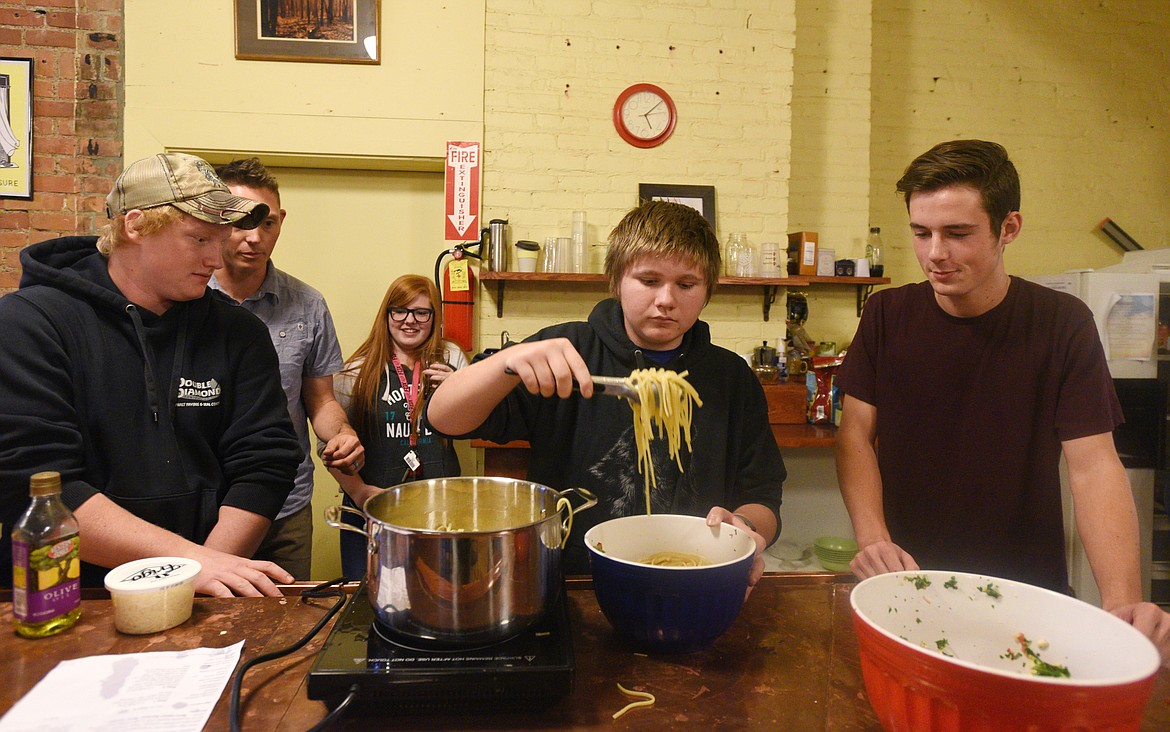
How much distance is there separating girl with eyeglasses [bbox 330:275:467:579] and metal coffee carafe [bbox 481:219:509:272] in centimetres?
44

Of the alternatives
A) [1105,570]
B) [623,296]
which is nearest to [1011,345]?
[1105,570]

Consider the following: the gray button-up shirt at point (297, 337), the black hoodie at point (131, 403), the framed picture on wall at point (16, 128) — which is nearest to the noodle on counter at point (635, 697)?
the black hoodie at point (131, 403)

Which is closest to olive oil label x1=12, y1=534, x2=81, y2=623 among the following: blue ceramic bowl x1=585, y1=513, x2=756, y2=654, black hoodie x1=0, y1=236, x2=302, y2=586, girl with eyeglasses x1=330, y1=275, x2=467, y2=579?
black hoodie x1=0, y1=236, x2=302, y2=586

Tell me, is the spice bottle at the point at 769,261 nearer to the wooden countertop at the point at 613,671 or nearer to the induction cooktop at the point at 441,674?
the wooden countertop at the point at 613,671

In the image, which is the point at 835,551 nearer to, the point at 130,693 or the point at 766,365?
the point at 766,365

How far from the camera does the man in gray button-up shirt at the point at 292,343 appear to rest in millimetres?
2238

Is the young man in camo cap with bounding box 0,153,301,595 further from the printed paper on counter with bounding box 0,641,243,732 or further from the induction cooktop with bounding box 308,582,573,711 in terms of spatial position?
the induction cooktop with bounding box 308,582,573,711

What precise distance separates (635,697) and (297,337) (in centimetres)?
195

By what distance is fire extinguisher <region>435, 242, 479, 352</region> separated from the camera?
331 centimetres

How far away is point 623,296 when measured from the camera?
1477mm

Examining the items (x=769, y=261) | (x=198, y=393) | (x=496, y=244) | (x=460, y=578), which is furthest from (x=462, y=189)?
(x=460, y=578)

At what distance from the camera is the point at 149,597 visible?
3.38 ft

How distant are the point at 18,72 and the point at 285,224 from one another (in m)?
1.34

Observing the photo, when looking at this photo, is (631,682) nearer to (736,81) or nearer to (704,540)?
(704,540)
